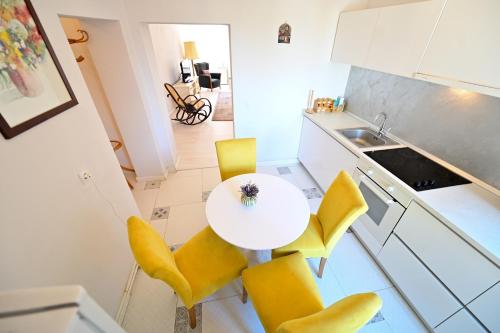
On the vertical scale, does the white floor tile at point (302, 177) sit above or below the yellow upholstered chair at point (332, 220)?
below

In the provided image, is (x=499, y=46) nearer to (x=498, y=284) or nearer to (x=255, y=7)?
(x=498, y=284)

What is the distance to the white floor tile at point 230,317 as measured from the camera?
1.48 meters

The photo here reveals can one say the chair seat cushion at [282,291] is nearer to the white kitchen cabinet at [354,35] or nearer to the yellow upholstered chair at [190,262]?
the yellow upholstered chair at [190,262]

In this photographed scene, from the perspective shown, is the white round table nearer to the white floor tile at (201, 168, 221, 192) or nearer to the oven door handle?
the oven door handle

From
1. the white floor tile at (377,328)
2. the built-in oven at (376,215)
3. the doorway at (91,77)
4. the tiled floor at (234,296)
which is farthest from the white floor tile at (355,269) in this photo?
the doorway at (91,77)

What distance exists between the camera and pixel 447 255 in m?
1.30

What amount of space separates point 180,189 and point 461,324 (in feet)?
9.41

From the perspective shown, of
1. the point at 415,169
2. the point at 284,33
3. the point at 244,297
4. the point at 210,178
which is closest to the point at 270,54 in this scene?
the point at 284,33

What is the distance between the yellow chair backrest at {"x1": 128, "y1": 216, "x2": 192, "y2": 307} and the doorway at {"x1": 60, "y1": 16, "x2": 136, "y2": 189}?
124 centimetres

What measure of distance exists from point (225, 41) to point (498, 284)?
33.2ft

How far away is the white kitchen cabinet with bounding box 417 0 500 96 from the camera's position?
46.0 inches

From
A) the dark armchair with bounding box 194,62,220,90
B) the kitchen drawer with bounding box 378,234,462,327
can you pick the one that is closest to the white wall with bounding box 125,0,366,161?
the kitchen drawer with bounding box 378,234,462,327

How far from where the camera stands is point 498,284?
3.53ft

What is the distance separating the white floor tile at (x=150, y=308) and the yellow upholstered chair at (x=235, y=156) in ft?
3.71
